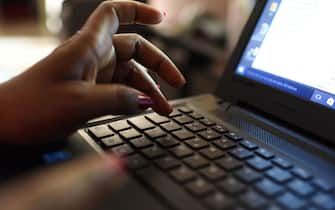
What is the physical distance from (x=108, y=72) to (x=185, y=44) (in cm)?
116

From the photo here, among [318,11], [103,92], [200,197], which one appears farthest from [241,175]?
[318,11]

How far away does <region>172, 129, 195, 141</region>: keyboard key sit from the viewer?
484mm

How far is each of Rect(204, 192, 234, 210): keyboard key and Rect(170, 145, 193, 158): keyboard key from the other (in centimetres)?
8

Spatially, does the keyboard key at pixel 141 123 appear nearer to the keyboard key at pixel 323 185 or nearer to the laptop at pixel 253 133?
the laptop at pixel 253 133

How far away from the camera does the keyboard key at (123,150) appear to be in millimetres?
446

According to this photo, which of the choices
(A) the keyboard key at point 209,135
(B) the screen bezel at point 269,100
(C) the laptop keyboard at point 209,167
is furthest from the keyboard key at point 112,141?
(B) the screen bezel at point 269,100

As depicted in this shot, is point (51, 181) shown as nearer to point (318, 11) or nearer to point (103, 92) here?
point (103, 92)

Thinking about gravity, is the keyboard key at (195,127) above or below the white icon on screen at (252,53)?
below

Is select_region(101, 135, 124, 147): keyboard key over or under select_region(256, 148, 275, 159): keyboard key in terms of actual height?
under

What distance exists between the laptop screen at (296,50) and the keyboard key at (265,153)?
11 cm

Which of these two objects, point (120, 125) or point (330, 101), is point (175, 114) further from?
point (330, 101)

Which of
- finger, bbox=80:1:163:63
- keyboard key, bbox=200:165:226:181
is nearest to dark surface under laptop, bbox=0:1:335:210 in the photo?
keyboard key, bbox=200:165:226:181

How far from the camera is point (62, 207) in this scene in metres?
0.35

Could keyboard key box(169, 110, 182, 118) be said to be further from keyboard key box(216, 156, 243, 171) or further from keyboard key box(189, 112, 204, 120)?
keyboard key box(216, 156, 243, 171)
